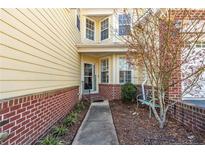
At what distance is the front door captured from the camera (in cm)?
1200

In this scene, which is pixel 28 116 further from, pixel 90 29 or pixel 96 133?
pixel 90 29

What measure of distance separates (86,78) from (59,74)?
A: 6.04m

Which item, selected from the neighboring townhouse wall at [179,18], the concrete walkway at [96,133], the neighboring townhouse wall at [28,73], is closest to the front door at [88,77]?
the concrete walkway at [96,133]

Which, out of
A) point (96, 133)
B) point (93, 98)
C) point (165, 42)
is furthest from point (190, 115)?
point (93, 98)

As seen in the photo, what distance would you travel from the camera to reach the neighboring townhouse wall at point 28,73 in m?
2.85

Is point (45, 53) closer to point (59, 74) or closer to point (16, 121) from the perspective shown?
point (59, 74)

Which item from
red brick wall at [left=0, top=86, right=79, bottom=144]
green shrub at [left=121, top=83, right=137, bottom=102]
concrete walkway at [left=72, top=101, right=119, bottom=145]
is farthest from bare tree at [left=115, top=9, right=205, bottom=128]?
green shrub at [left=121, top=83, right=137, bottom=102]

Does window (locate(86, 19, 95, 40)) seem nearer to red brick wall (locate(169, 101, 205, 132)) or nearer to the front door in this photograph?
the front door

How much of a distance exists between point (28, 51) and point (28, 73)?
383mm

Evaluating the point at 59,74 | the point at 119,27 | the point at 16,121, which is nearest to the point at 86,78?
the point at 119,27

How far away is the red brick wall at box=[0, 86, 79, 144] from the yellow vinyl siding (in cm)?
14

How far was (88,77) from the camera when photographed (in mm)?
12172

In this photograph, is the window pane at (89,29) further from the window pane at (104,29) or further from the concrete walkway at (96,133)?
the concrete walkway at (96,133)

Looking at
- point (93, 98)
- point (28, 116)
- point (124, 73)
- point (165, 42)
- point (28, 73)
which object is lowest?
point (93, 98)
